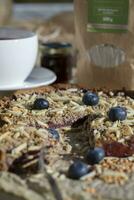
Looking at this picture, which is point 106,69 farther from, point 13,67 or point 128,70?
point 13,67

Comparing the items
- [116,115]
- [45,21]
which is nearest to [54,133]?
[116,115]

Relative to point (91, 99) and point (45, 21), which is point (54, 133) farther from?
point (45, 21)

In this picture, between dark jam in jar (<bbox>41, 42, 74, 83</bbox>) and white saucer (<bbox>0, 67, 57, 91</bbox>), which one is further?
dark jam in jar (<bbox>41, 42, 74, 83</bbox>)

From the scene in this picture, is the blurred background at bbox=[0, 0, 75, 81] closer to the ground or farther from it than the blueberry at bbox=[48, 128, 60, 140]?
closer to the ground

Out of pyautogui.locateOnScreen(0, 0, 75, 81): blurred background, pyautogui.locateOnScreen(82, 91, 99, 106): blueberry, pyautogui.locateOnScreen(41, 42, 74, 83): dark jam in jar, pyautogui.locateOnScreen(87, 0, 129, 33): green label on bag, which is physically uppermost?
pyautogui.locateOnScreen(87, 0, 129, 33): green label on bag

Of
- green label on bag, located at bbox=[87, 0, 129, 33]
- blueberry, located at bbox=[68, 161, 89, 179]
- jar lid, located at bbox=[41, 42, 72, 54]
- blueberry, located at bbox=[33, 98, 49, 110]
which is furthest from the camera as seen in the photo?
jar lid, located at bbox=[41, 42, 72, 54]

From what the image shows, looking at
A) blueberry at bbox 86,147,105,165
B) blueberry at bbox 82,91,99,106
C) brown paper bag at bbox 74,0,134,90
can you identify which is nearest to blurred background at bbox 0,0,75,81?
brown paper bag at bbox 74,0,134,90

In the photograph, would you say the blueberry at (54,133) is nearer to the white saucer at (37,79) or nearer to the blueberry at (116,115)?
the blueberry at (116,115)

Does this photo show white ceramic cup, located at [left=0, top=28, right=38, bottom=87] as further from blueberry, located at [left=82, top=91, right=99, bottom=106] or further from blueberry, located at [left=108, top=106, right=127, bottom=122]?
blueberry, located at [left=108, top=106, right=127, bottom=122]
